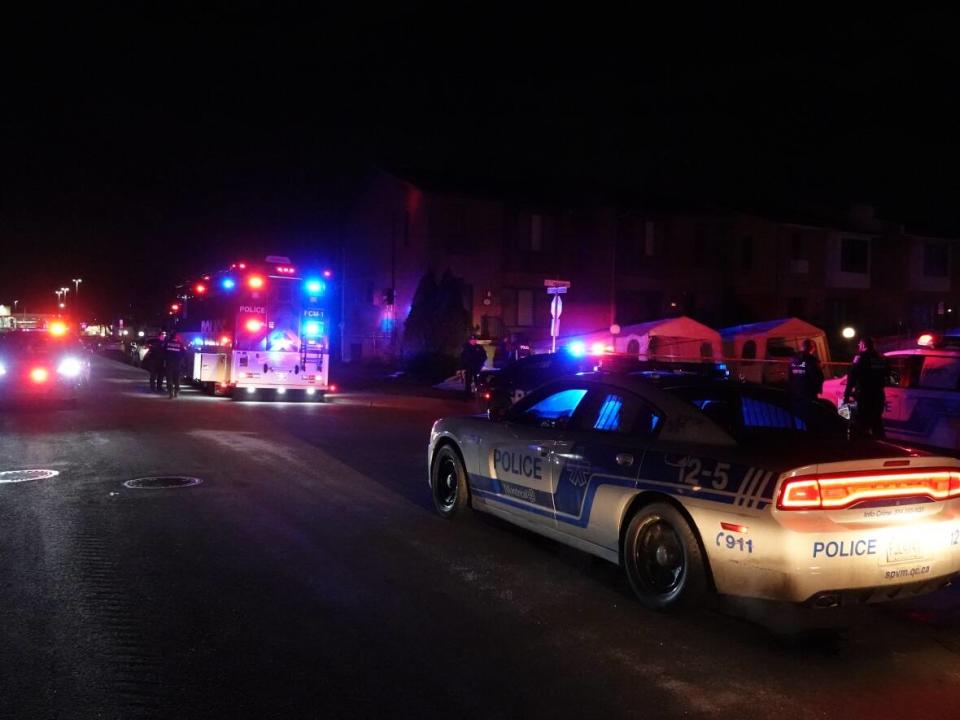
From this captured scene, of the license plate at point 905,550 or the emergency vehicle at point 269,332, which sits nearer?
the license plate at point 905,550

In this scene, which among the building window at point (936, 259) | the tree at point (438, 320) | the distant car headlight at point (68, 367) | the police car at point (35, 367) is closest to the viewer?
the police car at point (35, 367)

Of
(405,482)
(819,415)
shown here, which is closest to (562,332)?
(405,482)

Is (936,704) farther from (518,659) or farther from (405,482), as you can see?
(405,482)

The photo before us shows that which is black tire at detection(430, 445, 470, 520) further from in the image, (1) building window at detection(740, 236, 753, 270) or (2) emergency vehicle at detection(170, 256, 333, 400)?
(1) building window at detection(740, 236, 753, 270)

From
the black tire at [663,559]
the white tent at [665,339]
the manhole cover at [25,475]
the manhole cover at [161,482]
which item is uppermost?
the white tent at [665,339]

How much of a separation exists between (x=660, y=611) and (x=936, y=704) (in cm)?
166

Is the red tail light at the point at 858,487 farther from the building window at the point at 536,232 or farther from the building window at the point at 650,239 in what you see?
the building window at the point at 650,239

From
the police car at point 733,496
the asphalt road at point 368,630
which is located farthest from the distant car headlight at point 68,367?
the police car at point 733,496

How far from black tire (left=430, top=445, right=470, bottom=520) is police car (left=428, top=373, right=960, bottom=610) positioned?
1.01 meters

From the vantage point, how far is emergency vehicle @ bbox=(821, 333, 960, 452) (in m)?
11.6

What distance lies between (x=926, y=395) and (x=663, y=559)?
26.0 feet

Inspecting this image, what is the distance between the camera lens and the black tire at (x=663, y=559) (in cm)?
536

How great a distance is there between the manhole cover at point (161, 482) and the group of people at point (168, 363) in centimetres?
1246

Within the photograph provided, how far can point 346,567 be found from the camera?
21.5 ft
